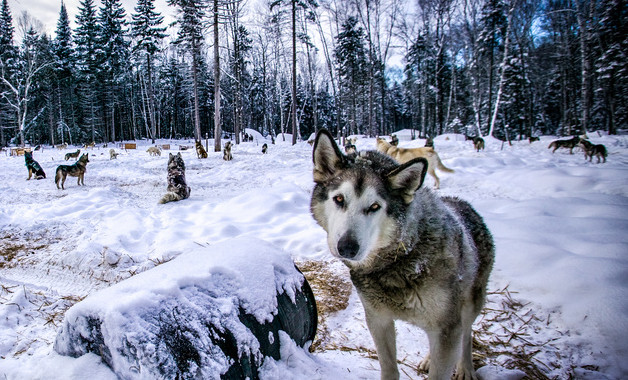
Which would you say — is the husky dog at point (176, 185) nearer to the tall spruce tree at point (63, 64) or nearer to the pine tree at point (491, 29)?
the pine tree at point (491, 29)

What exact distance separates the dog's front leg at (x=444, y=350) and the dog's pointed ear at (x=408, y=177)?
0.78 metres

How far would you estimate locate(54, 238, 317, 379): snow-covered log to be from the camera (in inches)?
48.1

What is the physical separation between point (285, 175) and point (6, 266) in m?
8.61

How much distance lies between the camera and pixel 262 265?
1.88 metres

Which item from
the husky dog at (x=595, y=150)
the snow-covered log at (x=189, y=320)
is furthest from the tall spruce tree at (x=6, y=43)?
the husky dog at (x=595, y=150)

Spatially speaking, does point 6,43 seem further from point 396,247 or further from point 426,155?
point 396,247

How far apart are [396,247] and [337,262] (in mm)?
2677

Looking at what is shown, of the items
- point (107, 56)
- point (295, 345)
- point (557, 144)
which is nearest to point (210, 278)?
point (295, 345)

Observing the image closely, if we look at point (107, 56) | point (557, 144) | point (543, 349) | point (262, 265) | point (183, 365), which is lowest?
point (543, 349)

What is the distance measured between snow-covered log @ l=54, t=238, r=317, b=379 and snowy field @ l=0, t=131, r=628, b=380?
101 mm

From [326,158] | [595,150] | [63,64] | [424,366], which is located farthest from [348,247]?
[63,64]

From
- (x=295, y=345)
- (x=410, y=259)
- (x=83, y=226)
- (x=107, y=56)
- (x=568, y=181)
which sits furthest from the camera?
(x=107, y=56)

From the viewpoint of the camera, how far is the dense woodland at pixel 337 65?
20969mm

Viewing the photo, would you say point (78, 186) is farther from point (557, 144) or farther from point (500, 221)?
point (557, 144)
